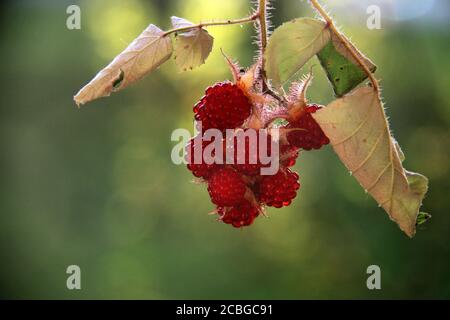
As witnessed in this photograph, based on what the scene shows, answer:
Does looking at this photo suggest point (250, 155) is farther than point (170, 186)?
No

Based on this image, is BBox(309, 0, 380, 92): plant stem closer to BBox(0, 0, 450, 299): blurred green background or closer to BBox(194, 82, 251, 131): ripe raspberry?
BBox(194, 82, 251, 131): ripe raspberry

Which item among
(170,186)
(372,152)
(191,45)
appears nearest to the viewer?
(372,152)

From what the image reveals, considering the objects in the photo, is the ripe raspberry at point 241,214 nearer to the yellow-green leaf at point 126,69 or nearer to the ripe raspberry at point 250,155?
the ripe raspberry at point 250,155

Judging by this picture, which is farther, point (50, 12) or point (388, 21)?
point (50, 12)

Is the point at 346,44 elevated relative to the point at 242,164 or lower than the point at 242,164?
elevated

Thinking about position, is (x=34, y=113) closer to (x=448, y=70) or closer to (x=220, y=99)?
(x=448, y=70)

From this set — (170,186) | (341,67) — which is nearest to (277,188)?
(341,67)

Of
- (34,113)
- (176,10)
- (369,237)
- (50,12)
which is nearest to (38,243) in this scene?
(34,113)

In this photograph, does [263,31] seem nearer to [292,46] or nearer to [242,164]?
[292,46]
